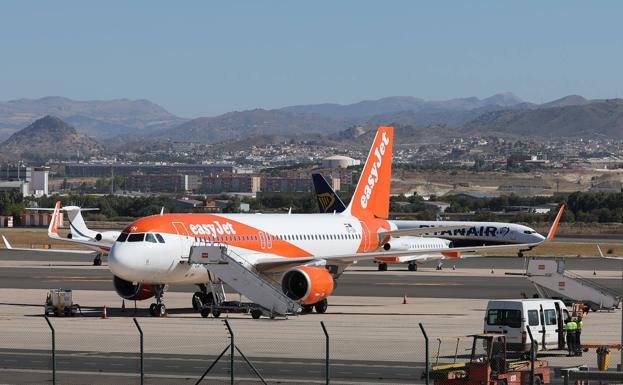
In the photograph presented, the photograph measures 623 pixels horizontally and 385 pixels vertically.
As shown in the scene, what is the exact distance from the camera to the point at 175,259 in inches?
2216

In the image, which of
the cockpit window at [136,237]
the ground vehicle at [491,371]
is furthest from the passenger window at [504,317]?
the cockpit window at [136,237]

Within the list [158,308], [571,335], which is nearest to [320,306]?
[158,308]

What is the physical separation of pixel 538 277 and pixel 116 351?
2582 centimetres

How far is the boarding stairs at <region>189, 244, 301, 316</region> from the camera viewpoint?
181ft

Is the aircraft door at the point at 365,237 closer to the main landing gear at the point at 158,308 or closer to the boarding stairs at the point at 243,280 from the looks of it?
the boarding stairs at the point at 243,280

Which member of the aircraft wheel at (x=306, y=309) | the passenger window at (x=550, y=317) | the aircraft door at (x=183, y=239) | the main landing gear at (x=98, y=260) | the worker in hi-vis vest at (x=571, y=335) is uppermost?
the aircraft door at (x=183, y=239)

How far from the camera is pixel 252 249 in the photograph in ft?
196

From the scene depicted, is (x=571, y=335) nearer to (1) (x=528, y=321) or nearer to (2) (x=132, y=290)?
(1) (x=528, y=321)

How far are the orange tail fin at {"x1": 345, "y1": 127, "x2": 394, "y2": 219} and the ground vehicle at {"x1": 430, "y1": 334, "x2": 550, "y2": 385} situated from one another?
33.6 meters

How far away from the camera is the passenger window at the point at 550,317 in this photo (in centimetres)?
4512

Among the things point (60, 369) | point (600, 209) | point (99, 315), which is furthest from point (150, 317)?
point (600, 209)

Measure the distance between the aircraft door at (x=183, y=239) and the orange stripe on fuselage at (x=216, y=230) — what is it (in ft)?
0.52

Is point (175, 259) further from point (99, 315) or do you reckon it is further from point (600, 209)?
point (600, 209)

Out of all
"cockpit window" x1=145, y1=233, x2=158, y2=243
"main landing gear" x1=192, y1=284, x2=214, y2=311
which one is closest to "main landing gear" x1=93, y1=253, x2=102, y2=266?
"main landing gear" x1=192, y1=284, x2=214, y2=311
